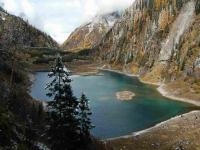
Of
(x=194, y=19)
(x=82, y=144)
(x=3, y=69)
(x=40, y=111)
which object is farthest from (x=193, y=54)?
(x=82, y=144)

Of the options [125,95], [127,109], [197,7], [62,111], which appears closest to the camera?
[62,111]

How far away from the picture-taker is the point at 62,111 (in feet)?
140

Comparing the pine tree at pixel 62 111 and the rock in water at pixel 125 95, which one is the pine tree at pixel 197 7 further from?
the pine tree at pixel 62 111

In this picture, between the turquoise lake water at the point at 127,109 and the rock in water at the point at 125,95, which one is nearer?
the turquoise lake water at the point at 127,109

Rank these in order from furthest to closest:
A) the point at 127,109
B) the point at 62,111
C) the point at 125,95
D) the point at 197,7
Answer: the point at 197,7, the point at 125,95, the point at 127,109, the point at 62,111

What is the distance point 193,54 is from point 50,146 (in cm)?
13107

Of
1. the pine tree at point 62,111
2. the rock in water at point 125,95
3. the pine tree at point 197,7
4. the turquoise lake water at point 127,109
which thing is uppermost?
the pine tree at point 197,7

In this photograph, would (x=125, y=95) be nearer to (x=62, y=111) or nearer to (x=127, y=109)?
(x=127, y=109)

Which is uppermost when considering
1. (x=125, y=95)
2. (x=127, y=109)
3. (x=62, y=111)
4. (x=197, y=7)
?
(x=197, y=7)

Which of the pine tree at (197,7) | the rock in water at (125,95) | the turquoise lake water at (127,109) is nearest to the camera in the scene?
Result: the turquoise lake water at (127,109)

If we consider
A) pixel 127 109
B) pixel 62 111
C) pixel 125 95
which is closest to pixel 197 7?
pixel 125 95

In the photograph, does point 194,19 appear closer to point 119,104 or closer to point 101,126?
point 119,104

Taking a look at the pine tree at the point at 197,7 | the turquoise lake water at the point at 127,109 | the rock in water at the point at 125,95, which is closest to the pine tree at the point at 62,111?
the turquoise lake water at the point at 127,109

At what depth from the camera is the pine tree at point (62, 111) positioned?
137 feet
